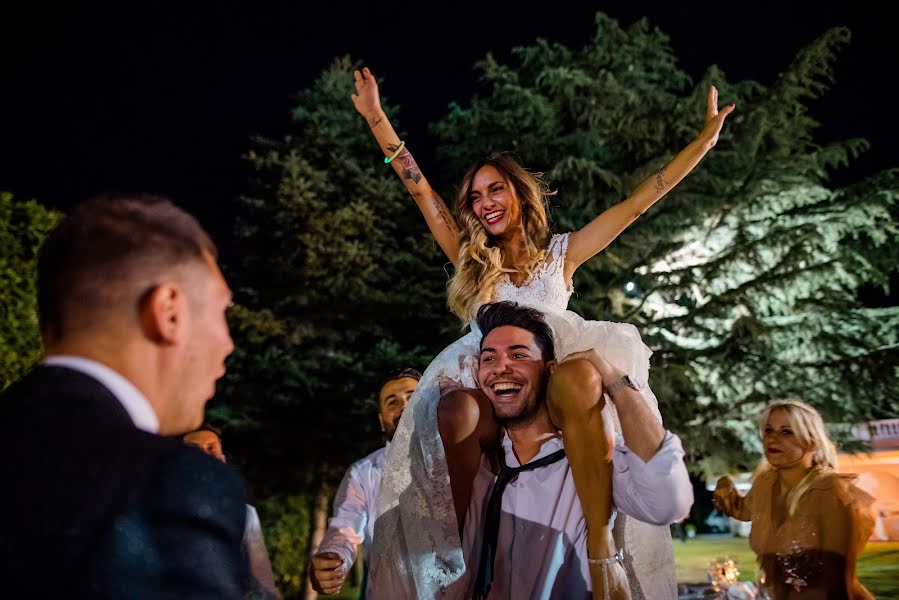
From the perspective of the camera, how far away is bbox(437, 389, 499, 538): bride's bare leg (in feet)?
8.95

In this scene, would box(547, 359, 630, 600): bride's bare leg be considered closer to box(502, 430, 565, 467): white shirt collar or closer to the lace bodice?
box(502, 430, 565, 467): white shirt collar

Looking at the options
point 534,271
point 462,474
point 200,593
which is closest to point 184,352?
point 200,593

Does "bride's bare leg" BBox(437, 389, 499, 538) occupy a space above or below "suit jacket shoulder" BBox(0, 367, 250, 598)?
above

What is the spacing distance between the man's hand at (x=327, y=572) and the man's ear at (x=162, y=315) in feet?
8.04

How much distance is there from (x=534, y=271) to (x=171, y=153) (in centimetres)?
2265

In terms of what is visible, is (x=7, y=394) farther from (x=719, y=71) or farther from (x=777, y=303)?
(x=719, y=71)

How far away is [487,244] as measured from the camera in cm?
369

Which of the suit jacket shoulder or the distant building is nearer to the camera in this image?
the suit jacket shoulder

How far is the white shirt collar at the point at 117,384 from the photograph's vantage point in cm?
114

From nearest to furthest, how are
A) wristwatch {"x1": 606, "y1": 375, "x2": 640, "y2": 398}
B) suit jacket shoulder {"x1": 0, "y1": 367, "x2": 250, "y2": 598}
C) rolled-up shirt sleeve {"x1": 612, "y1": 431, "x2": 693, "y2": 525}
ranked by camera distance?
suit jacket shoulder {"x1": 0, "y1": 367, "x2": 250, "y2": 598}
rolled-up shirt sleeve {"x1": 612, "y1": 431, "x2": 693, "y2": 525}
wristwatch {"x1": 606, "y1": 375, "x2": 640, "y2": 398}

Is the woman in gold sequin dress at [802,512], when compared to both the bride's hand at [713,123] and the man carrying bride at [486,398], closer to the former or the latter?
the man carrying bride at [486,398]

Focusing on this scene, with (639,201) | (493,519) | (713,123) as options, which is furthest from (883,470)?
(493,519)

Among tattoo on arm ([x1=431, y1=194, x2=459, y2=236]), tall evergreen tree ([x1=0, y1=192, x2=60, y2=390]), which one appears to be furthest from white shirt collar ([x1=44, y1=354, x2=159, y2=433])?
tall evergreen tree ([x1=0, y1=192, x2=60, y2=390])

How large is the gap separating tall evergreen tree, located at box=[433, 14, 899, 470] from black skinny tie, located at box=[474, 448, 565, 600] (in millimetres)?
8406
